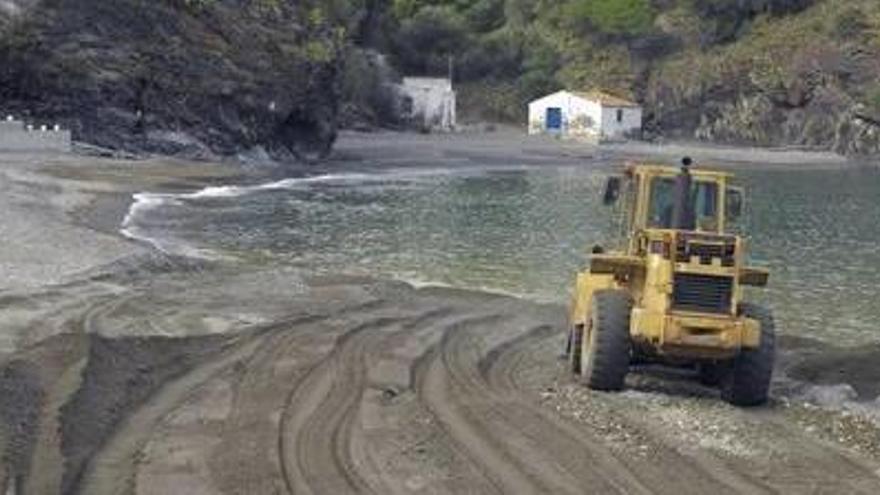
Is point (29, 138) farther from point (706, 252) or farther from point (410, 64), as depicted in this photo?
point (410, 64)

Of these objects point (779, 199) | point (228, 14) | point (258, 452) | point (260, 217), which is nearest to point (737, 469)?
point (258, 452)

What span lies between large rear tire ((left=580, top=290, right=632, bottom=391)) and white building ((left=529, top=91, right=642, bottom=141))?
98.4m

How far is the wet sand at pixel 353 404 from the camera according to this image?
12086 mm

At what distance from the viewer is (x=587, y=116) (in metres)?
116

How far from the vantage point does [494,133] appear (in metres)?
118

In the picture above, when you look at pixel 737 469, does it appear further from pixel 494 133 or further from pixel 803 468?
pixel 494 133

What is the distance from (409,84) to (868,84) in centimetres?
3857

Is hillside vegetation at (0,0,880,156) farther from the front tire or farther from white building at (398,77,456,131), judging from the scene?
the front tire

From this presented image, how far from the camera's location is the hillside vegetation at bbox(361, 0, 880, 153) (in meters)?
117

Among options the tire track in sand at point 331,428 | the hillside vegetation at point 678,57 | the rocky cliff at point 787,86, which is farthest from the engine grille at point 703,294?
the hillside vegetation at point 678,57

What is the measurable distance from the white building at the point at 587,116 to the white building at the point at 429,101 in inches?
298

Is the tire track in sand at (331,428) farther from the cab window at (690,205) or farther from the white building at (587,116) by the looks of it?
the white building at (587,116)

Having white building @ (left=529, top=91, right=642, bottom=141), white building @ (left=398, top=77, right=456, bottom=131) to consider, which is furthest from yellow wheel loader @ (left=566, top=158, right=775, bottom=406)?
white building @ (left=398, top=77, right=456, bottom=131)

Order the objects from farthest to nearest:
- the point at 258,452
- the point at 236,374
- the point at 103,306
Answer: the point at 103,306, the point at 236,374, the point at 258,452
